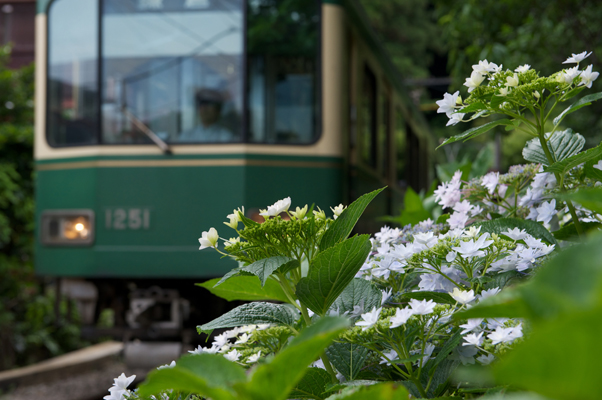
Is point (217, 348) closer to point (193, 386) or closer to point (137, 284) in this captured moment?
point (193, 386)

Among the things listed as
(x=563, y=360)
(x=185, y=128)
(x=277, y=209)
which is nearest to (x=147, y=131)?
(x=185, y=128)

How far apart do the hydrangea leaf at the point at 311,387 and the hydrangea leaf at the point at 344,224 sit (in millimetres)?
176

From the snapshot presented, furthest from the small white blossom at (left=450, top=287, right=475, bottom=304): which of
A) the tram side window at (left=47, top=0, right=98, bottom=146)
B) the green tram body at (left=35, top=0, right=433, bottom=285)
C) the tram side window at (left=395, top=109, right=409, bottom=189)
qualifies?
the tram side window at (left=395, top=109, right=409, bottom=189)

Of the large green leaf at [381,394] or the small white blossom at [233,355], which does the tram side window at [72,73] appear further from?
the large green leaf at [381,394]

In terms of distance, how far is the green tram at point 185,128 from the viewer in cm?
408

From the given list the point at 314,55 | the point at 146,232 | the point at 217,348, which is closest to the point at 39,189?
the point at 146,232

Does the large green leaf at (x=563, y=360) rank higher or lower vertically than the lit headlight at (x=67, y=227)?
higher

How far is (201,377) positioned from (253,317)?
0.40 m

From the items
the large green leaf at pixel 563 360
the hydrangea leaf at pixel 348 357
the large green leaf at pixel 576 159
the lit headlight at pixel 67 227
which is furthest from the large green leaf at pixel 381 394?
the lit headlight at pixel 67 227

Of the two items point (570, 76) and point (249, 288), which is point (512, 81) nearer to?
point (570, 76)

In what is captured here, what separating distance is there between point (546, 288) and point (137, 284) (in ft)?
13.4

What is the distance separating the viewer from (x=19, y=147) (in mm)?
5895

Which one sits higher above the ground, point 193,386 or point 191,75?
point 191,75

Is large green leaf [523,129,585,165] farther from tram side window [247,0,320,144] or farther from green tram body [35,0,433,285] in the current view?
tram side window [247,0,320,144]
